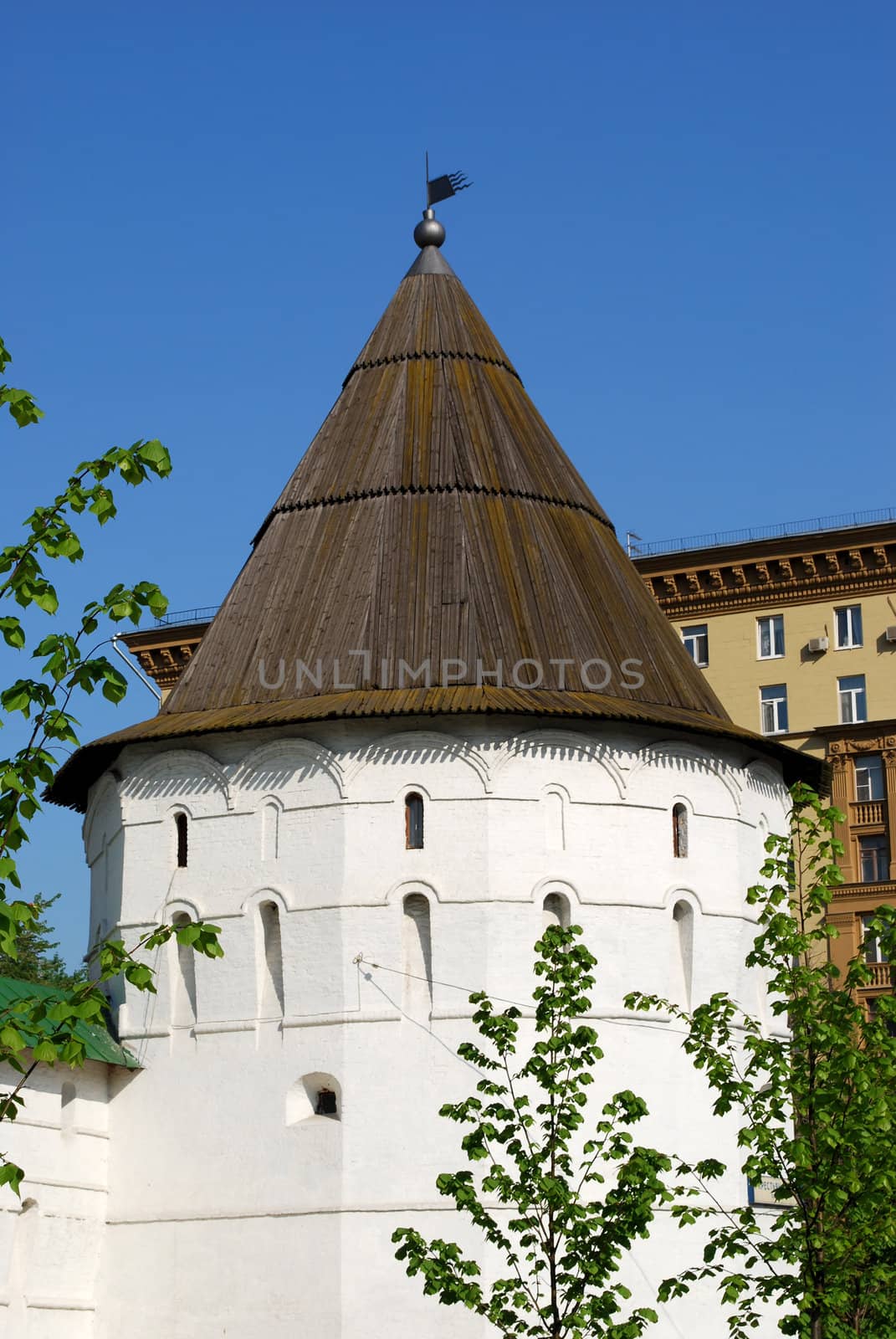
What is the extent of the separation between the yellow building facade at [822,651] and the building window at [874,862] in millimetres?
13

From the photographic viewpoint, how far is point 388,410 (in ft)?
79.3

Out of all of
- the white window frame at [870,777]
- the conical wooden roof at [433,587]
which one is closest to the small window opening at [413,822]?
the conical wooden roof at [433,587]

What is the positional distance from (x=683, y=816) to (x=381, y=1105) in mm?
4210

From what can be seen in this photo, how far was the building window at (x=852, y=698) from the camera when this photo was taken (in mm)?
37438

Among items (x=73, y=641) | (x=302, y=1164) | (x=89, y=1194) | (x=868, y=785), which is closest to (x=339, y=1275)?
(x=302, y=1164)

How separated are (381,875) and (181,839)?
88.6 inches

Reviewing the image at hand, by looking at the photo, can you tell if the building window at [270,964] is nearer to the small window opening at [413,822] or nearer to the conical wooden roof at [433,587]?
the small window opening at [413,822]

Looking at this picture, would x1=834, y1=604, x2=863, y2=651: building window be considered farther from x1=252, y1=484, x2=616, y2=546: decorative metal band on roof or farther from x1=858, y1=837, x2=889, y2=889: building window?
x1=252, y1=484, x2=616, y2=546: decorative metal band on roof

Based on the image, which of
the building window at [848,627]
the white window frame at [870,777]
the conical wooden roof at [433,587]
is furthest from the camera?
the building window at [848,627]

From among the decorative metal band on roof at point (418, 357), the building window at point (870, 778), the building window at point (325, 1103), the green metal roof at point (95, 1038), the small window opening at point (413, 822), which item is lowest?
the building window at point (325, 1103)

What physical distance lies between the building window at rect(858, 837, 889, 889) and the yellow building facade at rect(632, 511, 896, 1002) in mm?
13

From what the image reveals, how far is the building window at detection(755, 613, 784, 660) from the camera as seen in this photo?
38.2 m

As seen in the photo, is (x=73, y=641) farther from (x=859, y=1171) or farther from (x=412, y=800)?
(x=412, y=800)

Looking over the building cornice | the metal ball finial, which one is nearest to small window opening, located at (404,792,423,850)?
the metal ball finial
